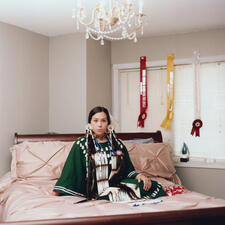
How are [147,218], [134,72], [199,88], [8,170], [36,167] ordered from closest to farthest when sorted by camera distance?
[147,218], [36,167], [8,170], [199,88], [134,72]

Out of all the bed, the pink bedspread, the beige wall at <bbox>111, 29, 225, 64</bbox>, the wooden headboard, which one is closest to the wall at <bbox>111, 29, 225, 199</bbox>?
the beige wall at <bbox>111, 29, 225, 64</bbox>

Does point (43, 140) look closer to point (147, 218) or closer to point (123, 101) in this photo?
point (123, 101)

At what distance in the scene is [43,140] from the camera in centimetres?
355

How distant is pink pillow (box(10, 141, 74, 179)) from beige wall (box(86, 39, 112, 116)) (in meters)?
0.92

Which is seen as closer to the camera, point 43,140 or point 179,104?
point 43,140

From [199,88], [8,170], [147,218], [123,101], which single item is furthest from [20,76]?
[147,218]

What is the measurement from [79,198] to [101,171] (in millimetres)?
277

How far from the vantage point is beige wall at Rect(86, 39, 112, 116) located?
405 centimetres

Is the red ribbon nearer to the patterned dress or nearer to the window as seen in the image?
the window

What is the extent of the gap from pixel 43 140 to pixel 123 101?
4.71 feet

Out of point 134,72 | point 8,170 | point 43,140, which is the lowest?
point 8,170

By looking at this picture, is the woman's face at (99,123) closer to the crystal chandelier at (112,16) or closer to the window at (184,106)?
the crystal chandelier at (112,16)

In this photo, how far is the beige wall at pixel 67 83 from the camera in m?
4.02

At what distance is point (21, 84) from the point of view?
12.2ft
